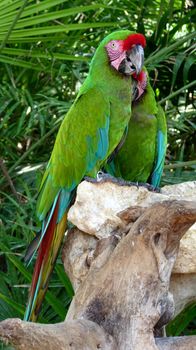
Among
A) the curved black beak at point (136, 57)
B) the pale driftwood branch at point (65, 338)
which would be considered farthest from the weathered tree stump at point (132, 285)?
the curved black beak at point (136, 57)

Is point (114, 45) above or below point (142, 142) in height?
above

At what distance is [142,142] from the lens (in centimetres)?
184

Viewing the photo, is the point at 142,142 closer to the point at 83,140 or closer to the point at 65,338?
the point at 83,140

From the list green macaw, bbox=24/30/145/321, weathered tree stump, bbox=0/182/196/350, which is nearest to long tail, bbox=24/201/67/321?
green macaw, bbox=24/30/145/321

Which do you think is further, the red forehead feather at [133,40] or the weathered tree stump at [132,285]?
the red forehead feather at [133,40]

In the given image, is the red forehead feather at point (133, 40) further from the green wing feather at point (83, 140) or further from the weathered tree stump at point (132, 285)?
the weathered tree stump at point (132, 285)

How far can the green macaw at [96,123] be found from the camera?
1.70 m

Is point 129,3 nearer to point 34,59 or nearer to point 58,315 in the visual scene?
point 34,59

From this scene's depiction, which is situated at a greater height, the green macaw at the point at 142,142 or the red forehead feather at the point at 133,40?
the red forehead feather at the point at 133,40

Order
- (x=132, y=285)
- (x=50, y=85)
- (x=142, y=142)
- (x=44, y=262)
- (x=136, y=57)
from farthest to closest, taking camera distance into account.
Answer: (x=50, y=85), (x=142, y=142), (x=136, y=57), (x=44, y=262), (x=132, y=285)

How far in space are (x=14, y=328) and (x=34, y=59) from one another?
4.80 ft

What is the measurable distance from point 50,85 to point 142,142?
797 mm

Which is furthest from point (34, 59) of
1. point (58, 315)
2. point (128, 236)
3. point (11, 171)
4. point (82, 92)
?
point (128, 236)

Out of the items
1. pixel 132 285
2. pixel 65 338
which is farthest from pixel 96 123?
pixel 65 338
